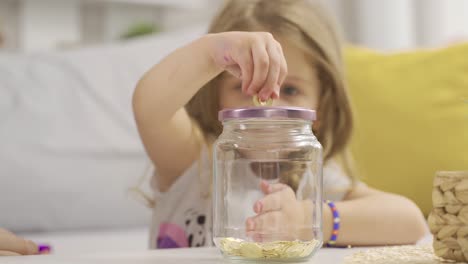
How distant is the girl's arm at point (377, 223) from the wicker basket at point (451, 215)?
27 cm

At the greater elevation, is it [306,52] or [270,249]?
[306,52]

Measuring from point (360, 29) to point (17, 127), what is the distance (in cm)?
121

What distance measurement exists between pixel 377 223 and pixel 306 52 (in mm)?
300

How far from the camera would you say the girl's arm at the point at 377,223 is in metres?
0.82

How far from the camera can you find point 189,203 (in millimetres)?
1091

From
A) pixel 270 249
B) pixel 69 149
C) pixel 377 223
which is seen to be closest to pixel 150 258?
pixel 270 249

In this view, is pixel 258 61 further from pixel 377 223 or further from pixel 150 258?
pixel 377 223

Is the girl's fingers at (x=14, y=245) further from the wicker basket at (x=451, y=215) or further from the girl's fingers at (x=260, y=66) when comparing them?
the wicker basket at (x=451, y=215)

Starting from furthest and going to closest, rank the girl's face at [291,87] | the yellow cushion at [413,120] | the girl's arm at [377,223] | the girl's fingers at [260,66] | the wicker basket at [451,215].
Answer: the yellow cushion at [413,120], the girl's face at [291,87], the girl's arm at [377,223], the girl's fingers at [260,66], the wicker basket at [451,215]

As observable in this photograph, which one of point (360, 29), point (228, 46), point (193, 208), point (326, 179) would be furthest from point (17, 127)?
point (360, 29)

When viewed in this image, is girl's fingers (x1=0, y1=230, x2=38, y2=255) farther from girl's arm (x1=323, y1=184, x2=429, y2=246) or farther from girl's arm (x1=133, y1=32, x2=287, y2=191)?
girl's arm (x1=323, y1=184, x2=429, y2=246)

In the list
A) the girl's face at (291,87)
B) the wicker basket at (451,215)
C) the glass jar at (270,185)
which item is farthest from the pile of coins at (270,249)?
the girl's face at (291,87)

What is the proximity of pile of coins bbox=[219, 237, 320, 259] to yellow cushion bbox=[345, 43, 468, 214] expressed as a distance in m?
0.73

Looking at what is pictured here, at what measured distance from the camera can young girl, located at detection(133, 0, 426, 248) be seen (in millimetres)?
829
